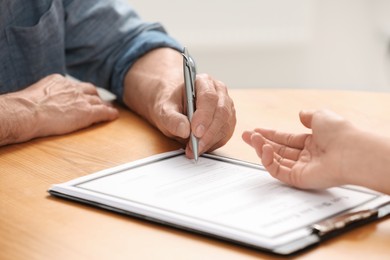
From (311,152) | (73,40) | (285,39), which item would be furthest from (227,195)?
(285,39)

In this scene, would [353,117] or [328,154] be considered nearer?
[328,154]

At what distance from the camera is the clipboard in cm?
77

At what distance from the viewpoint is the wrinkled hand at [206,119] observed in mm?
1088

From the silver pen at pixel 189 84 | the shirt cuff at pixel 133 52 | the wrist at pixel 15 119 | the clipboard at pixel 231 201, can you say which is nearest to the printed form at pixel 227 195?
the clipboard at pixel 231 201

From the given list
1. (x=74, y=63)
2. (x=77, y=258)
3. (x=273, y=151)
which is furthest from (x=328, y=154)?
(x=74, y=63)

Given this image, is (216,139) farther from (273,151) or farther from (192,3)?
(192,3)

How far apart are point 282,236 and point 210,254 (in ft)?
0.26

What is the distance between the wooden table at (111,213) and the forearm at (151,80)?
0.04 meters

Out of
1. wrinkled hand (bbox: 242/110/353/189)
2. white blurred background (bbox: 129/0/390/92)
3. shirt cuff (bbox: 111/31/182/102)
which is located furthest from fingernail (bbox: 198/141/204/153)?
white blurred background (bbox: 129/0/390/92)

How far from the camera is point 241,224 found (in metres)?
0.78

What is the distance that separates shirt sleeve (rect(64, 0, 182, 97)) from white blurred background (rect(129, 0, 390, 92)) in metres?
0.95

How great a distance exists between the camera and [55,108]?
130 cm

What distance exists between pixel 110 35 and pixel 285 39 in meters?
A: 1.24

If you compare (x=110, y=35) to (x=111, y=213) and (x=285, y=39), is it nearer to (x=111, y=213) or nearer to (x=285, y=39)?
(x=111, y=213)
